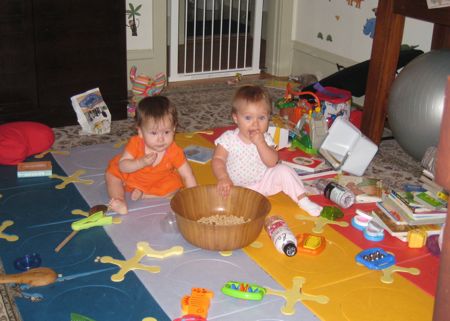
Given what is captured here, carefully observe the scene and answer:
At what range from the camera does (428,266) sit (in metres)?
1.89

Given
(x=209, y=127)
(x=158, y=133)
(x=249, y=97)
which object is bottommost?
(x=209, y=127)

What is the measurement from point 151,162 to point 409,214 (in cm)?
92

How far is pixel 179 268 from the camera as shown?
182 centimetres

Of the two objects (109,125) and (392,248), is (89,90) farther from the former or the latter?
(392,248)

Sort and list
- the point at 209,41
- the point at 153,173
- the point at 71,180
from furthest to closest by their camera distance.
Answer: the point at 209,41
the point at 71,180
the point at 153,173

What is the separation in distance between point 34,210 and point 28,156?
0.52 metres

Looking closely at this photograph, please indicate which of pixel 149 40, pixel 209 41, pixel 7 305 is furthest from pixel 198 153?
pixel 209 41

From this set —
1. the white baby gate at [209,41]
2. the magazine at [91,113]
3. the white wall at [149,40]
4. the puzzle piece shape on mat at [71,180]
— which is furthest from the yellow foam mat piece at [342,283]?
the white baby gate at [209,41]

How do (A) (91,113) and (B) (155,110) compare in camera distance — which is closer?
(B) (155,110)

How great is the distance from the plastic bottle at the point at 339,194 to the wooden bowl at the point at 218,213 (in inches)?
15.4

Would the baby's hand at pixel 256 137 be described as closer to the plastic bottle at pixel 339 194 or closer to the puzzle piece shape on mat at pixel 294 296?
the plastic bottle at pixel 339 194

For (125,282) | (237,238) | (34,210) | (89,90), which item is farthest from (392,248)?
(89,90)

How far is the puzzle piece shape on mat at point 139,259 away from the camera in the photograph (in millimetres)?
1783

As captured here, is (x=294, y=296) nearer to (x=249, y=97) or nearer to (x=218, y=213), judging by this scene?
(x=218, y=213)
